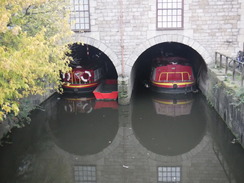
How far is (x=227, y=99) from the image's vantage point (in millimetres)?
10898

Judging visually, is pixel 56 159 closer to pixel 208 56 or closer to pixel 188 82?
pixel 208 56

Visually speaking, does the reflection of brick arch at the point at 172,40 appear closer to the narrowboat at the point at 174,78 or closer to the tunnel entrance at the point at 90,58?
the narrowboat at the point at 174,78

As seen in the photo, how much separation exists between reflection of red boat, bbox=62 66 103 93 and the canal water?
2.87 m

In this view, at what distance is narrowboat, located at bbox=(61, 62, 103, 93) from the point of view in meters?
17.6

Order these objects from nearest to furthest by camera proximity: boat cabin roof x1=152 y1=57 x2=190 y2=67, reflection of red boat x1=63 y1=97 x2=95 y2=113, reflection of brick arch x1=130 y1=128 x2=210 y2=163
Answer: reflection of brick arch x1=130 y1=128 x2=210 y2=163 < reflection of red boat x1=63 y1=97 x2=95 y2=113 < boat cabin roof x1=152 y1=57 x2=190 y2=67

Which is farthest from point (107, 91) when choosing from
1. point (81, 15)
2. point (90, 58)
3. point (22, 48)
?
point (22, 48)

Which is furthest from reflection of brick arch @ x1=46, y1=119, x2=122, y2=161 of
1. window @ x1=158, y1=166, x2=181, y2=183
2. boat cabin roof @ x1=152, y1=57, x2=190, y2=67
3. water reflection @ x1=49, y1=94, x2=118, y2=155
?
boat cabin roof @ x1=152, y1=57, x2=190, y2=67

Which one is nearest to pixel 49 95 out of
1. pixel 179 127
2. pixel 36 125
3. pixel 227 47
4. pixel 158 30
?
pixel 36 125

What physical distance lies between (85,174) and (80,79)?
31.2 ft

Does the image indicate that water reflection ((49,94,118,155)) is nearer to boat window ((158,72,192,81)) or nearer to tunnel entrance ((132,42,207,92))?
boat window ((158,72,192,81))

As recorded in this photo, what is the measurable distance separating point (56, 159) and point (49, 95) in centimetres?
791

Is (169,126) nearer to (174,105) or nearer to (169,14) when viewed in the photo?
(174,105)

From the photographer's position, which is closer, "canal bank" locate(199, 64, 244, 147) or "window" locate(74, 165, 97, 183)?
"window" locate(74, 165, 97, 183)

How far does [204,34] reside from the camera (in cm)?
1430
